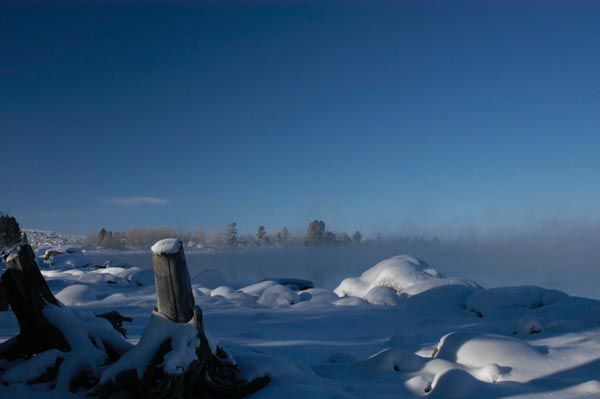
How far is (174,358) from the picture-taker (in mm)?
3145

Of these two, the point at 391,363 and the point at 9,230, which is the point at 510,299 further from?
the point at 9,230

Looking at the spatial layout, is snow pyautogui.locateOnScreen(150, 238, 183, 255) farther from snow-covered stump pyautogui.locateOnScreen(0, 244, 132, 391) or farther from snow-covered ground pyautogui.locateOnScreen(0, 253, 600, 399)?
snow-covered ground pyautogui.locateOnScreen(0, 253, 600, 399)

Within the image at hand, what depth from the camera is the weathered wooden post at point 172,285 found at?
344 cm

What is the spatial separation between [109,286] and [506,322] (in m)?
10.9

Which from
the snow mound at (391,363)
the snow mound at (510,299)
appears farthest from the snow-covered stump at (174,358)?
the snow mound at (510,299)

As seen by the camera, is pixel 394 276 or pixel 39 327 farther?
pixel 394 276

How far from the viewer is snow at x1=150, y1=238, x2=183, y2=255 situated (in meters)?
3.47

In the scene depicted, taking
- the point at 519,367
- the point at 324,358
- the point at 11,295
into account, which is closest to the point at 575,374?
the point at 519,367

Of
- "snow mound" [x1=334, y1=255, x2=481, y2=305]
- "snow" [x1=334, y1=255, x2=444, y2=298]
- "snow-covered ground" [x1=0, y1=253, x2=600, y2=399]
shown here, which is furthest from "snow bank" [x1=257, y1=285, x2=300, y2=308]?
"snow" [x1=334, y1=255, x2=444, y2=298]

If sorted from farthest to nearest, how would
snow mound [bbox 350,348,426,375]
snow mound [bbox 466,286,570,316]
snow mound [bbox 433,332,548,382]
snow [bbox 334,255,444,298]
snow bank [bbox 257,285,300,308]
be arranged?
snow [bbox 334,255,444,298], snow bank [bbox 257,285,300,308], snow mound [bbox 466,286,570,316], snow mound [bbox 350,348,426,375], snow mound [bbox 433,332,548,382]

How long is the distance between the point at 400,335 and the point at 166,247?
3807 mm

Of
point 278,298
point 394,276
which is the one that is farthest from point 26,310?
Answer: point 394,276

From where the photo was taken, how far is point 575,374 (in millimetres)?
3920

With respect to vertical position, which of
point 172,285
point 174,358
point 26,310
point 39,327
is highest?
point 172,285
